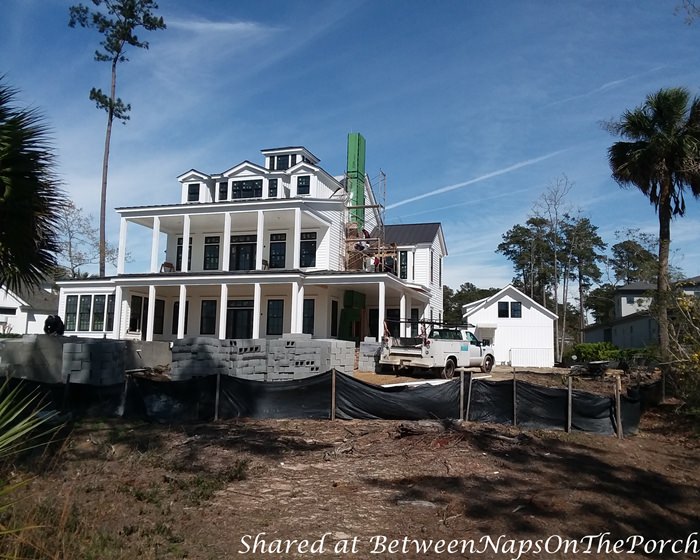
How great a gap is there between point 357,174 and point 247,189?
6662mm

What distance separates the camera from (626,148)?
22.8m

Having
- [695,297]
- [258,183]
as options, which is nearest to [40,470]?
[695,297]

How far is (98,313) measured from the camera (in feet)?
110

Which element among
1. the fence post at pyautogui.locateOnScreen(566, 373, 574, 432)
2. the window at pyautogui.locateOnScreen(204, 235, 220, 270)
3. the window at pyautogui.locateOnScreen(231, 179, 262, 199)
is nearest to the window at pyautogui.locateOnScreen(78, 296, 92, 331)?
the window at pyautogui.locateOnScreen(204, 235, 220, 270)

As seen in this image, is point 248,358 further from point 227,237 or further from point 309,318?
point 309,318

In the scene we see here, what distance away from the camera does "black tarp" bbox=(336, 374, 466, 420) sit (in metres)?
12.6

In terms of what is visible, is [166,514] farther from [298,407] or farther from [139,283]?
[139,283]

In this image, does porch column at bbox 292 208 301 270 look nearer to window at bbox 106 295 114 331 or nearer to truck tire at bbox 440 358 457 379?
truck tire at bbox 440 358 457 379

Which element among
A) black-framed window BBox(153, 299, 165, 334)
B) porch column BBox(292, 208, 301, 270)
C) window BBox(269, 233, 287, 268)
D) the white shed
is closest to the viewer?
porch column BBox(292, 208, 301, 270)

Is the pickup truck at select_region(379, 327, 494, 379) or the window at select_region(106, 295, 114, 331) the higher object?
the window at select_region(106, 295, 114, 331)

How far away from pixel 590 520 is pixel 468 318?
106ft

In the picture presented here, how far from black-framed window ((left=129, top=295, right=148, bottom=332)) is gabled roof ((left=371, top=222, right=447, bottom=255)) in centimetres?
1378

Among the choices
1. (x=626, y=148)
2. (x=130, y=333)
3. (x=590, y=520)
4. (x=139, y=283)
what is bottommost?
(x=590, y=520)

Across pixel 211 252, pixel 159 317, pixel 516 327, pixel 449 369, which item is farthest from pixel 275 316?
pixel 516 327
